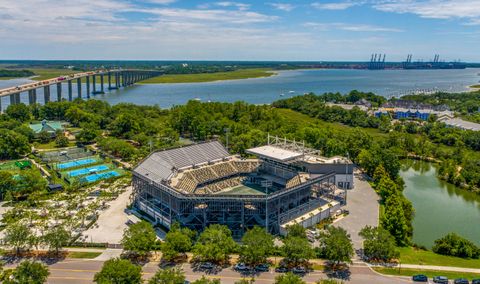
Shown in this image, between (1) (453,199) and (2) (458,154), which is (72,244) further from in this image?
(2) (458,154)

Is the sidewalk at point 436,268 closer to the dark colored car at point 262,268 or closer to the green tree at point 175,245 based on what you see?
the dark colored car at point 262,268

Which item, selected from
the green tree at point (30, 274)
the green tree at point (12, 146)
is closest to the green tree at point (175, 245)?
the green tree at point (30, 274)

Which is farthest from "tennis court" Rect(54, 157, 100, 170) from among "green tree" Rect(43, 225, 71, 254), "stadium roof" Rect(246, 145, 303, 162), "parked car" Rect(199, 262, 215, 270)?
"parked car" Rect(199, 262, 215, 270)

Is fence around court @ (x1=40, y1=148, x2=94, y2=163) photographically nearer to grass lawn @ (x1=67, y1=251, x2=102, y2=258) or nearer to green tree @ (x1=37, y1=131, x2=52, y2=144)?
green tree @ (x1=37, y1=131, x2=52, y2=144)

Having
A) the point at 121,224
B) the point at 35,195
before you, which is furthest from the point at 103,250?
the point at 35,195

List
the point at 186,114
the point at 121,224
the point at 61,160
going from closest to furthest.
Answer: the point at 121,224, the point at 61,160, the point at 186,114
